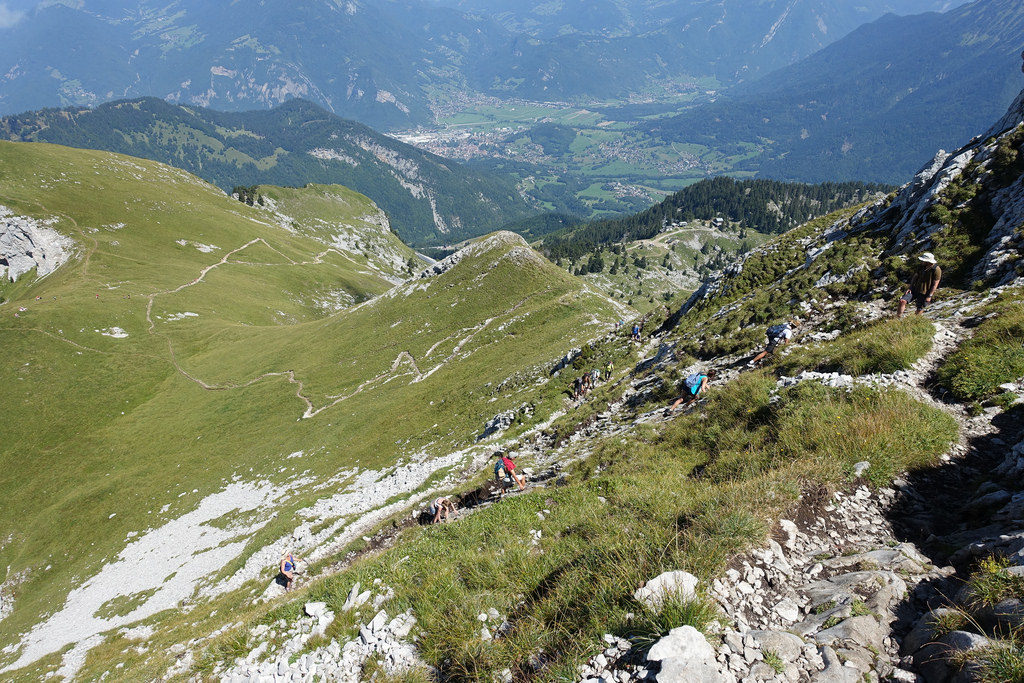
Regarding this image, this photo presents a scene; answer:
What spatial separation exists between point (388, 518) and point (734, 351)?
2074 centimetres

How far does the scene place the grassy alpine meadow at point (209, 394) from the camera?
35500 mm

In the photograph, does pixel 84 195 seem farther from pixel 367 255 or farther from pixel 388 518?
pixel 388 518

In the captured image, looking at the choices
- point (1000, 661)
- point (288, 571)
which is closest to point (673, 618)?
point (1000, 661)

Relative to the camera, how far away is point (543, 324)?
5228cm

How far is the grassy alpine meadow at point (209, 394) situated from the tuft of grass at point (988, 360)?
2217cm

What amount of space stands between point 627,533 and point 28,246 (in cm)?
16753

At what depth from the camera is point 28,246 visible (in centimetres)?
11069

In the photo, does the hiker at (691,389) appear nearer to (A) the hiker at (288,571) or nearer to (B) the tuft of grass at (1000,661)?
(B) the tuft of grass at (1000,661)

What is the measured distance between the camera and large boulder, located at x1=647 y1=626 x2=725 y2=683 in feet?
15.1

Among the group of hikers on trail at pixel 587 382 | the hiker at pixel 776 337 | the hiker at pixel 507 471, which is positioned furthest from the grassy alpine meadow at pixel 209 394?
the hiker at pixel 776 337

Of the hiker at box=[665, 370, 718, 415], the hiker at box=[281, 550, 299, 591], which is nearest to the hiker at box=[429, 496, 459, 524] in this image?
the hiker at box=[281, 550, 299, 591]

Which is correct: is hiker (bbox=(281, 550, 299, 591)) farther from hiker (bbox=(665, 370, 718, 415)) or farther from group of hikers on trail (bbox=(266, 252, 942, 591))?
hiker (bbox=(665, 370, 718, 415))

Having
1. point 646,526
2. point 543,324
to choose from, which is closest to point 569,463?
point 646,526

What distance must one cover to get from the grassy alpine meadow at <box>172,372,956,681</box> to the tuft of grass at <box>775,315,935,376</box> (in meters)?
1.83
